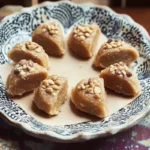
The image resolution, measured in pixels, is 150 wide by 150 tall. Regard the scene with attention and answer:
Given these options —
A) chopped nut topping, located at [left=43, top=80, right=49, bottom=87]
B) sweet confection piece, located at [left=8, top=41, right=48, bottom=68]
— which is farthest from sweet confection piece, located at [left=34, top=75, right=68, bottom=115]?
sweet confection piece, located at [left=8, top=41, right=48, bottom=68]

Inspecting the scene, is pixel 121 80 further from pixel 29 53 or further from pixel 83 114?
pixel 29 53

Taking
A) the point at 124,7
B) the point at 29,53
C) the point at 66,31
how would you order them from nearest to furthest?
the point at 29,53, the point at 66,31, the point at 124,7

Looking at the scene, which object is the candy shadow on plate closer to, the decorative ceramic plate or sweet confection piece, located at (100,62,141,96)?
the decorative ceramic plate

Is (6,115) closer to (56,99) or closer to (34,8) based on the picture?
(56,99)

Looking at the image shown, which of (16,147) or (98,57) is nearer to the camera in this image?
(16,147)

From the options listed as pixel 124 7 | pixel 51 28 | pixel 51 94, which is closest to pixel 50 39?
pixel 51 28

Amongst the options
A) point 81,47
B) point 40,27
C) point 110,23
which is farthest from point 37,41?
point 110,23

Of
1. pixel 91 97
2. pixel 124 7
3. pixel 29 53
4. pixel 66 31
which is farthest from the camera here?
pixel 124 7
